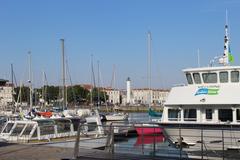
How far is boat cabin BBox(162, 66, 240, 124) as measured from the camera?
21.9 meters

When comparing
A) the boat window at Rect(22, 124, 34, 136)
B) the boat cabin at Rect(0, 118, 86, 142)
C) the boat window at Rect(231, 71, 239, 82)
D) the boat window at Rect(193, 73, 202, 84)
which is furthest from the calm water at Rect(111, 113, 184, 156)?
the boat window at Rect(22, 124, 34, 136)

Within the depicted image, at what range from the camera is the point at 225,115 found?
2208 centimetres

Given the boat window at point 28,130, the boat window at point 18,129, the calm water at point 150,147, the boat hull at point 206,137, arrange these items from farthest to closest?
the boat window at point 18,129
the boat window at point 28,130
the boat hull at point 206,137
the calm water at point 150,147

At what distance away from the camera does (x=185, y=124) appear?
22.6m

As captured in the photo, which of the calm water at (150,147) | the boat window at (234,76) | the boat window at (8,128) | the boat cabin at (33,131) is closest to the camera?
the calm water at (150,147)

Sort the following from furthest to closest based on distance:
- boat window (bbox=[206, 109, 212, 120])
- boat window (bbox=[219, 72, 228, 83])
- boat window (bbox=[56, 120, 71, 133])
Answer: boat window (bbox=[56, 120, 71, 133]), boat window (bbox=[219, 72, 228, 83]), boat window (bbox=[206, 109, 212, 120])

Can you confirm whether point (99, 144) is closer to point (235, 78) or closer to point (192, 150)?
point (192, 150)

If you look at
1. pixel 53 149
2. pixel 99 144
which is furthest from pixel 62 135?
pixel 99 144

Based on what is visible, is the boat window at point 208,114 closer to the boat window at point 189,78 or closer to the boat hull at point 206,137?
the boat hull at point 206,137

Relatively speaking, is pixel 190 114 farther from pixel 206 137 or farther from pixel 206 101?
pixel 206 137

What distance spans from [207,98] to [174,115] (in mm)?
2310

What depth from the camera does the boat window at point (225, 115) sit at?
21.9 meters

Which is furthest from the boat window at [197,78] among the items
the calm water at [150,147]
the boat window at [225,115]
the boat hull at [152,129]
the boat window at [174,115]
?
the calm water at [150,147]

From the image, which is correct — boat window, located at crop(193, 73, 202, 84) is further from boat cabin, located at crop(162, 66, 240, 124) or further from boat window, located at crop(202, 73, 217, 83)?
boat window, located at crop(202, 73, 217, 83)
